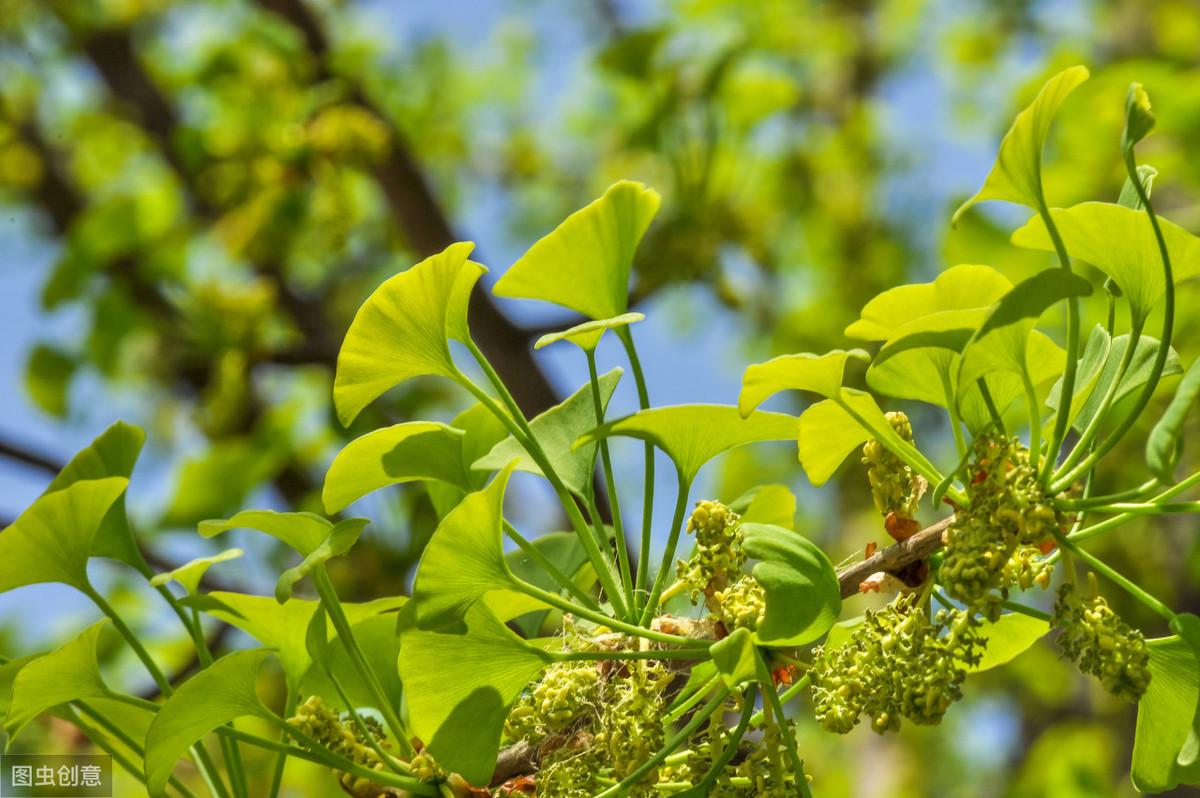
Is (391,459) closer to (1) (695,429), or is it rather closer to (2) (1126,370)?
(1) (695,429)

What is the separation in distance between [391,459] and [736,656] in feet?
0.72

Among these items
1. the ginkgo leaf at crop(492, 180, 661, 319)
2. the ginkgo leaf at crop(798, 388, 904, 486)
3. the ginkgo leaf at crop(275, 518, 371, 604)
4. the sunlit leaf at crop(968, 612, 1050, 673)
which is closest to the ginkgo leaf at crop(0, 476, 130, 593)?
the ginkgo leaf at crop(275, 518, 371, 604)

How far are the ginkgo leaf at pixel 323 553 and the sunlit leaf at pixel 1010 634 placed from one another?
0.33m

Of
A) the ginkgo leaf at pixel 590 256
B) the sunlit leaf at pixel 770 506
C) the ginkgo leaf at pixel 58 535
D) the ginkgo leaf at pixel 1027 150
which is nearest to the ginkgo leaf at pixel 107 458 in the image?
the ginkgo leaf at pixel 58 535

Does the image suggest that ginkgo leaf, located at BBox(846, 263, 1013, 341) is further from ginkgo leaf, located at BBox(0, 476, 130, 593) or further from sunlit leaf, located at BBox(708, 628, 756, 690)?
ginkgo leaf, located at BBox(0, 476, 130, 593)

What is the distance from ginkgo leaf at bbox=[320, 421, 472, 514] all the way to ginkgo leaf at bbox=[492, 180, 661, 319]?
0.09 m

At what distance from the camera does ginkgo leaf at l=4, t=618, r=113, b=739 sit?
587 mm

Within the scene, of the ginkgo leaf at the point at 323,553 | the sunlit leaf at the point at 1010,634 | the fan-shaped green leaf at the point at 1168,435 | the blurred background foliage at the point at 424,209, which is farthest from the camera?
the blurred background foliage at the point at 424,209

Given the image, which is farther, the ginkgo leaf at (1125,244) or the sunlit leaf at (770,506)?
the sunlit leaf at (770,506)

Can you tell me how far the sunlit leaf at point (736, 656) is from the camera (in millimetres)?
461

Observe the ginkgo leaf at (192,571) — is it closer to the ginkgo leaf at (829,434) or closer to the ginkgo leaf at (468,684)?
the ginkgo leaf at (468,684)

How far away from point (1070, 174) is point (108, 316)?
5.02 ft

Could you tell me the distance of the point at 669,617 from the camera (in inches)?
22.9

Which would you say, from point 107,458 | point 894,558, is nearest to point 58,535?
point 107,458
